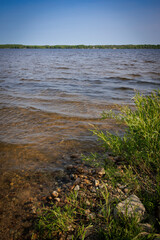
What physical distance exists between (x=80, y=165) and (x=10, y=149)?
1611 mm

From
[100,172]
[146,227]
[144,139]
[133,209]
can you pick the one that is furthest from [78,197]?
[144,139]

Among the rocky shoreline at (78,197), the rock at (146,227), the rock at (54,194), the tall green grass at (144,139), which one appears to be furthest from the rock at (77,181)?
the rock at (146,227)

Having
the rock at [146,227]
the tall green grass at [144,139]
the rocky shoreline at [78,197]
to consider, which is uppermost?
the tall green grass at [144,139]

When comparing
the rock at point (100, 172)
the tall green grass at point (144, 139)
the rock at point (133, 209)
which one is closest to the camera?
the rock at point (133, 209)

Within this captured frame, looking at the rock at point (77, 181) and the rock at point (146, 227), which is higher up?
the rock at point (146, 227)

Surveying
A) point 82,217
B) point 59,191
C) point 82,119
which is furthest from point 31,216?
point 82,119

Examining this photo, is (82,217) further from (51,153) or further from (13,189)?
(51,153)

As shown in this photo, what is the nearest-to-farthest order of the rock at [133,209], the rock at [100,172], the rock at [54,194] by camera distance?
1. the rock at [133,209]
2. the rock at [54,194]
3. the rock at [100,172]

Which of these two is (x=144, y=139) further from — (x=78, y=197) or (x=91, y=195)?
(x=78, y=197)

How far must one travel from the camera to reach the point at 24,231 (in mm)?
1797

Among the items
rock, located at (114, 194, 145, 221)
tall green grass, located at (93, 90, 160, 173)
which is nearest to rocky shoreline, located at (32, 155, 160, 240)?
rock, located at (114, 194, 145, 221)

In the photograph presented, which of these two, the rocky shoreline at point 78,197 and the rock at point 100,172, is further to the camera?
the rock at point 100,172

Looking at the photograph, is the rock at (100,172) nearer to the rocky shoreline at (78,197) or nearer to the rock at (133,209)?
the rocky shoreline at (78,197)

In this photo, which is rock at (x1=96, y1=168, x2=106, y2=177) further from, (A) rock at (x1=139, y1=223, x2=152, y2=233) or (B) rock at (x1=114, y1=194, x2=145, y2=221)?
(A) rock at (x1=139, y1=223, x2=152, y2=233)
